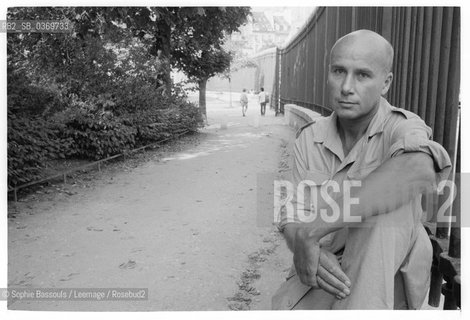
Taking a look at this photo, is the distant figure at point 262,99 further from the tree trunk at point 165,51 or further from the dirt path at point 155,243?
the dirt path at point 155,243

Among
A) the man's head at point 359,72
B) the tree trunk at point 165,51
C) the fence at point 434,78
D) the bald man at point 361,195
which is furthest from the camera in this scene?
the tree trunk at point 165,51

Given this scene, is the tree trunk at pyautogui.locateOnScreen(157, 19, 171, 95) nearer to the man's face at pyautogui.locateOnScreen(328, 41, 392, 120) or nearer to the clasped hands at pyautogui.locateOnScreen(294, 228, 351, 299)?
the man's face at pyautogui.locateOnScreen(328, 41, 392, 120)

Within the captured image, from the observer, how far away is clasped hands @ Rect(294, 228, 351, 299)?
71.7 inches

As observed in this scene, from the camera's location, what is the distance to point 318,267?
73.4 inches

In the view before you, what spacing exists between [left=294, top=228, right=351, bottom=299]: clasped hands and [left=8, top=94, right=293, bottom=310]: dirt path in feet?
6.90

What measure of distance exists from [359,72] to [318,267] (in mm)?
797

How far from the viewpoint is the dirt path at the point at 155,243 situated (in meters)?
4.16

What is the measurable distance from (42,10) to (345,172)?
10.0 meters

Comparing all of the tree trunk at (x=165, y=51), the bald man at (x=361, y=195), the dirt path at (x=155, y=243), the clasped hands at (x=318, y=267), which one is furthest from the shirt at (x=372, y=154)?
the tree trunk at (x=165, y=51)

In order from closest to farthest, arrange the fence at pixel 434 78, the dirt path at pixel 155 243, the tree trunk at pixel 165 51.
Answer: the fence at pixel 434 78 < the dirt path at pixel 155 243 < the tree trunk at pixel 165 51

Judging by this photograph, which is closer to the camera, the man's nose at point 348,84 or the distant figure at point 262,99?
the man's nose at point 348,84

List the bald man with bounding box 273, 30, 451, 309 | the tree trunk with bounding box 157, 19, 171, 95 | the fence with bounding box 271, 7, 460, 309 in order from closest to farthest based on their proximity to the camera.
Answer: the bald man with bounding box 273, 30, 451, 309
the fence with bounding box 271, 7, 460, 309
the tree trunk with bounding box 157, 19, 171, 95
